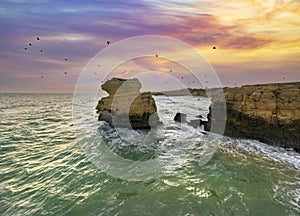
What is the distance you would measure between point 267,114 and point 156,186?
1048 centimetres

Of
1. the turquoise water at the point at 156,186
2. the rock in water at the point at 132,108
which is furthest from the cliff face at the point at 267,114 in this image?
the rock in water at the point at 132,108

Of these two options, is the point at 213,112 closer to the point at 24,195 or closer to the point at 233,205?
the point at 233,205

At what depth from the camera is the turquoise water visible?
20.4 feet

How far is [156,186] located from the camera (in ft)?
24.8

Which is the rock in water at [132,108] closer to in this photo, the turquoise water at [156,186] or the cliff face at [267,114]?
the turquoise water at [156,186]

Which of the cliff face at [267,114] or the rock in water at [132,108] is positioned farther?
the rock in water at [132,108]

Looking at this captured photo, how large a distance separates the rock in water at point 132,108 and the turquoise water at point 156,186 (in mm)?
6109

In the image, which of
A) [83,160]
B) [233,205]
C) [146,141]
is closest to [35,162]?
[83,160]

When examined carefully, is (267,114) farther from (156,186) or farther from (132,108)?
(132,108)

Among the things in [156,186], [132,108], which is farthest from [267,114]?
[132,108]

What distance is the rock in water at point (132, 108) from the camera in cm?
1764

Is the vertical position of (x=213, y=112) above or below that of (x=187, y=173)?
above

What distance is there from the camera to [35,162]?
1035 cm

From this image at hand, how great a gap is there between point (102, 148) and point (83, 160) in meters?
2.16
